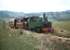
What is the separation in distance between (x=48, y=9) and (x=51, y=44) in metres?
0.31

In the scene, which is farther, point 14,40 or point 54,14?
point 14,40

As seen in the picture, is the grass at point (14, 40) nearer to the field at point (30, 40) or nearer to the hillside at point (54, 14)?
the field at point (30, 40)

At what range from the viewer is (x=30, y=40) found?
1.62 metres

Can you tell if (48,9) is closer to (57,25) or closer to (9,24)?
(57,25)

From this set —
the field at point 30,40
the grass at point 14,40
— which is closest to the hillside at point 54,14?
the field at point 30,40

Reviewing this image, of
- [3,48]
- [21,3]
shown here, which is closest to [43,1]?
[21,3]

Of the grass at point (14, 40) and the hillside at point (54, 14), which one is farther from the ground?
the hillside at point (54, 14)

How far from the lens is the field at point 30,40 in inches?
59.8

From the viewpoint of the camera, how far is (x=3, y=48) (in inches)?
69.2

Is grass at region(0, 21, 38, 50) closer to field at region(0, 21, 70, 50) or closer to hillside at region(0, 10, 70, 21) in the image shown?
field at region(0, 21, 70, 50)

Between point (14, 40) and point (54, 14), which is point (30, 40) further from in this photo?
point (54, 14)

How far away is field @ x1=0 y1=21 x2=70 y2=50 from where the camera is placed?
1520mm

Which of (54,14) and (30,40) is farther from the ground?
(54,14)

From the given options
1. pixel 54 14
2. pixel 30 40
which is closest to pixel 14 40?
pixel 30 40
